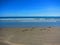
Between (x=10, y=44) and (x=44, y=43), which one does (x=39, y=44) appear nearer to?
(x=44, y=43)

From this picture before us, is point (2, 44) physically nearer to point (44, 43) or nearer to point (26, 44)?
point (26, 44)

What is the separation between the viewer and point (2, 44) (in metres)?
7.53

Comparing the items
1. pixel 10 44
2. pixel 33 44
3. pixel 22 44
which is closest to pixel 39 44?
pixel 33 44

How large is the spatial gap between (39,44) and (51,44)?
0.55 meters

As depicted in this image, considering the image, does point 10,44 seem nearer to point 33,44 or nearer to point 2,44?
point 2,44

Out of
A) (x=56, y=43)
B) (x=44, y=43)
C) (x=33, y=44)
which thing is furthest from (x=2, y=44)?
(x=56, y=43)

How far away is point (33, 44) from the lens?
755 cm

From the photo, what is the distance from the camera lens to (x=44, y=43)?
25.8 ft

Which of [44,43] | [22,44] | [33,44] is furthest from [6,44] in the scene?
[44,43]

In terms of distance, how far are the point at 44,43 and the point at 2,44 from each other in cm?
195

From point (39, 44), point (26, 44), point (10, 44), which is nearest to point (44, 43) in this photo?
point (39, 44)

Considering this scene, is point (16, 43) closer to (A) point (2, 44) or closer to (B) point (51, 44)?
(A) point (2, 44)

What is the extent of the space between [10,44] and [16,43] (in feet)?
1.18

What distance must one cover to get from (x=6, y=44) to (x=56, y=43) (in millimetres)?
2299
